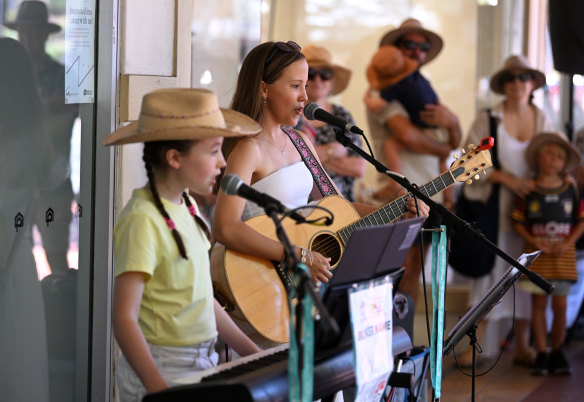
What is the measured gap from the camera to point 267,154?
3383 millimetres

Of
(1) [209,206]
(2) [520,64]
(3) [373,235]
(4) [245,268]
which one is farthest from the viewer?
(2) [520,64]

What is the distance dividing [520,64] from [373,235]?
463cm

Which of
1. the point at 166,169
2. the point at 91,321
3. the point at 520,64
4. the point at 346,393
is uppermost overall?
the point at 520,64

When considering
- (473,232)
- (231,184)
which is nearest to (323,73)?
(473,232)

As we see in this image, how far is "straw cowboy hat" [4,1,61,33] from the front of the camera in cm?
338

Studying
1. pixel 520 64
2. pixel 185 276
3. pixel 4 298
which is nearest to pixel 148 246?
pixel 185 276

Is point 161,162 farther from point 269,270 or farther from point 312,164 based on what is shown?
point 312,164

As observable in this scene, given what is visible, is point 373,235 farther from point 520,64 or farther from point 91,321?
point 520,64

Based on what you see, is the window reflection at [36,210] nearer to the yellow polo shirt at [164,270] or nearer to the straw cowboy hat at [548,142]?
the yellow polo shirt at [164,270]

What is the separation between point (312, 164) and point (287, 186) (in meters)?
0.26

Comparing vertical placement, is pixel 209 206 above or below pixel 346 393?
above

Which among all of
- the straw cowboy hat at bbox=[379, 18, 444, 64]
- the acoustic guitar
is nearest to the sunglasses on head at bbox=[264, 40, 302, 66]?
the acoustic guitar

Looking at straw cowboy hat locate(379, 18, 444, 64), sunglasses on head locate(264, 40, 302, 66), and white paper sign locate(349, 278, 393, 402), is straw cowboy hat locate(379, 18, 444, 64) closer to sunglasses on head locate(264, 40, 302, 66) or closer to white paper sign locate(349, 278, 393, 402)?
sunglasses on head locate(264, 40, 302, 66)

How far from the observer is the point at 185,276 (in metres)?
2.52
